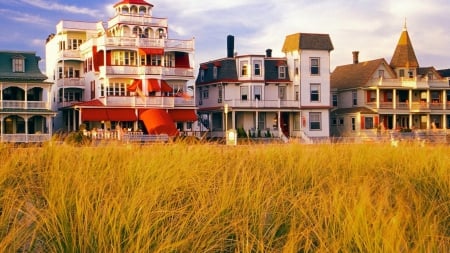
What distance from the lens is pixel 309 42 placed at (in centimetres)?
5428

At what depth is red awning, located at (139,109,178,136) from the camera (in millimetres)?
44062

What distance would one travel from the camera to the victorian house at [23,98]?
143 ft

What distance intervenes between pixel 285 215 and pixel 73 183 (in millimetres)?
2945

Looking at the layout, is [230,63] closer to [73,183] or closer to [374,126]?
[374,126]

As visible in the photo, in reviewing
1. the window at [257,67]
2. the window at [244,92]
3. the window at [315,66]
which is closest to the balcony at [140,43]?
the window at [244,92]

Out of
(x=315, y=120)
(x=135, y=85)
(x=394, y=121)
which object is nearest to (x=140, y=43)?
(x=135, y=85)

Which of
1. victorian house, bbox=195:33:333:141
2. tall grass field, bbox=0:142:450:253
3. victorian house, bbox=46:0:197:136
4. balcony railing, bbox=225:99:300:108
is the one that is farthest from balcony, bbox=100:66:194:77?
tall grass field, bbox=0:142:450:253

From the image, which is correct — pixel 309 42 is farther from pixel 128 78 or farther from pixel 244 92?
pixel 128 78

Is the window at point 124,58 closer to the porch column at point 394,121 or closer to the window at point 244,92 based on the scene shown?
the window at point 244,92

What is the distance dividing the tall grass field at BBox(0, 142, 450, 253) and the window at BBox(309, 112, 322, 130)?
40429mm

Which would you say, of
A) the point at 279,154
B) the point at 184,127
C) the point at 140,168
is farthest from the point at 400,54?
the point at 140,168

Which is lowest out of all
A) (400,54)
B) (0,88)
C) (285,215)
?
(285,215)

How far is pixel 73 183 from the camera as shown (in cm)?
803

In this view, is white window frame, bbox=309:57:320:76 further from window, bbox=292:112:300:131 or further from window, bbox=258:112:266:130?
window, bbox=258:112:266:130
